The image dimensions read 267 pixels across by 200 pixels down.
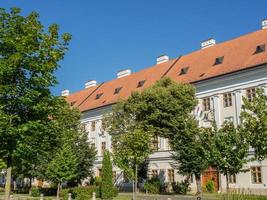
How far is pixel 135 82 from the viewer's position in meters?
56.9

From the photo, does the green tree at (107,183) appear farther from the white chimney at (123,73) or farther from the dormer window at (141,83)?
the white chimney at (123,73)

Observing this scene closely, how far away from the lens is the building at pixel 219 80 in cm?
3853

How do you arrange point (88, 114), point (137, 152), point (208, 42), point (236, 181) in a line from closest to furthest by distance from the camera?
point (137, 152)
point (236, 181)
point (208, 42)
point (88, 114)

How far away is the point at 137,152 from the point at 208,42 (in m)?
24.6

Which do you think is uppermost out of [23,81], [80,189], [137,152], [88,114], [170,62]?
[170,62]

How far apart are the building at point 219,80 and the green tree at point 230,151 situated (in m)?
11.5

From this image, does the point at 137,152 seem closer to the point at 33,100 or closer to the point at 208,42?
the point at 33,100

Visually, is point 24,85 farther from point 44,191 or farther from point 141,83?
point 141,83

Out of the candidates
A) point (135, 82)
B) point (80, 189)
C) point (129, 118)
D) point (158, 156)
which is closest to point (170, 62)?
point (135, 82)

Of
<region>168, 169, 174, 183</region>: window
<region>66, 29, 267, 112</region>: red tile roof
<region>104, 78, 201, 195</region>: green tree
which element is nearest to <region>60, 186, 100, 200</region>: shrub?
<region>104, 78, 201, 195</region>: green tree

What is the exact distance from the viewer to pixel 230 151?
936 inches

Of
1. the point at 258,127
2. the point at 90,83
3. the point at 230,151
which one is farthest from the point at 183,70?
the point at 90,83

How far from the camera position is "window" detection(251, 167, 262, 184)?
37.8 metres

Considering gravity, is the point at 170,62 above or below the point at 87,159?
above
